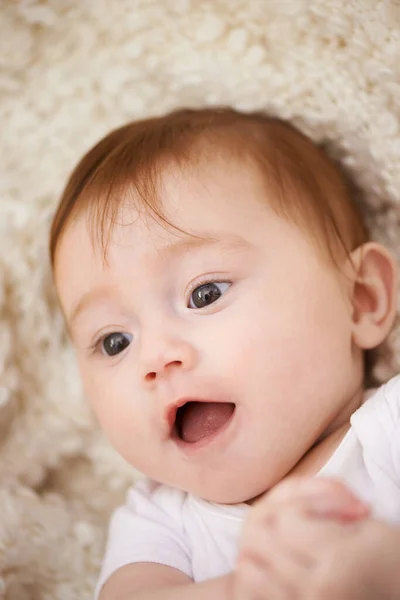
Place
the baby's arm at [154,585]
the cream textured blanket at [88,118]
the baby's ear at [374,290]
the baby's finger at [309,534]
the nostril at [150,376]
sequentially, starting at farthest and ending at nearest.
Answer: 1. the cream textured blanket at [88,118]
2. the baby's ear at [374,290]
3. the nostril at [150,376]
4. the baby's arm at [154,585]
5. the baby's finger at [309,534]

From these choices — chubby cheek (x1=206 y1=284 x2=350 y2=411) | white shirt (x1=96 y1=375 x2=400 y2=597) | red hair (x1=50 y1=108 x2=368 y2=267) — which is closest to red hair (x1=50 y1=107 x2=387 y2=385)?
red hair (x1=50 y1=108 x2=368 y2=267)

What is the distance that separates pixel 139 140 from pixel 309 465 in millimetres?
529

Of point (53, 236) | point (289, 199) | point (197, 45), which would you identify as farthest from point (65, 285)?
point (197, 45)

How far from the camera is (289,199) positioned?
1.08m

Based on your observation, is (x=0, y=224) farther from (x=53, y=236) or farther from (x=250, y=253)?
(x=250, y=253)

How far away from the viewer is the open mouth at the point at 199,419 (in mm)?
1005

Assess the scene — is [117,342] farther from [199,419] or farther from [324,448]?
[324,448]

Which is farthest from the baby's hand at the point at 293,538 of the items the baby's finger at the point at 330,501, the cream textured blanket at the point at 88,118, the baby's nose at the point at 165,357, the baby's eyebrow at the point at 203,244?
the cream textured blanket at the point at 88,118

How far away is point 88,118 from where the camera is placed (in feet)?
4.68

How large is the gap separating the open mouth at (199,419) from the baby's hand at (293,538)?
274 millimetres

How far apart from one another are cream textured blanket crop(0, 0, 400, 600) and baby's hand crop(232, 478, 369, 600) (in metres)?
0.49

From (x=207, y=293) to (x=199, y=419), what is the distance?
0.54ft

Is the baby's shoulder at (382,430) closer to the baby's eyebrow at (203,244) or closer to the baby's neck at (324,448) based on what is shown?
the baby's neck at (324,448)

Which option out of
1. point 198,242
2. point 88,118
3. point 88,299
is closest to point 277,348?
point 198,242
